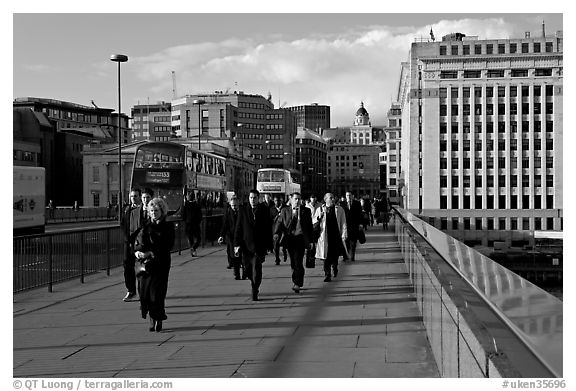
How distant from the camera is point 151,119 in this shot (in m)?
148

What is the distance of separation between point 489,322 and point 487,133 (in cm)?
9572

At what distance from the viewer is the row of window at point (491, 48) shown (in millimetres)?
92500

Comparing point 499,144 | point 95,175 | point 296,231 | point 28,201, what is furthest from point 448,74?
point 296,231

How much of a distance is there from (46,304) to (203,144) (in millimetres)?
78010

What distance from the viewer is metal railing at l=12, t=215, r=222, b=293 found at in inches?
426

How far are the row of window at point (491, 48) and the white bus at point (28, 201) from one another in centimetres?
7528

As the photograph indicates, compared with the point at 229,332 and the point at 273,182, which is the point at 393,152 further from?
the point at 229,332

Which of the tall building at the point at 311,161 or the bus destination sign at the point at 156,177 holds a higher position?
the tall building at the point at 311,161

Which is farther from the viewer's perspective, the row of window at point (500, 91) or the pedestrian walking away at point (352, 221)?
the row of window at point (500, 91)

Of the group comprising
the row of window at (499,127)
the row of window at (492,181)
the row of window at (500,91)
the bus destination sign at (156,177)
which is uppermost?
the row of window at (500,91)

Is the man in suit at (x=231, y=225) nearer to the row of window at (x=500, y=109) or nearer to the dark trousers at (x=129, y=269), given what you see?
the dark trousers at (x=129, y=269)

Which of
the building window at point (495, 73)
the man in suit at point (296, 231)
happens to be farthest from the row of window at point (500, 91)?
the man in suit at point (296, 231)

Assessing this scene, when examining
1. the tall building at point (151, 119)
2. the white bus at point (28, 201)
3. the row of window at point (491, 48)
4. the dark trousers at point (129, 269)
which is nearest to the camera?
the dark trousers at point (129, 269)

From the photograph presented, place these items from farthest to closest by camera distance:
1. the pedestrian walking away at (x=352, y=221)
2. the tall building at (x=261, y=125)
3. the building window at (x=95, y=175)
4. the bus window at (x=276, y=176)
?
1. the tall building at (x=261, y=125)
2. the building window at (x=95, y=175)
3. the bus window at (x=276, y=176)
4. the pedestrian walking away at (x=352, y=221)
